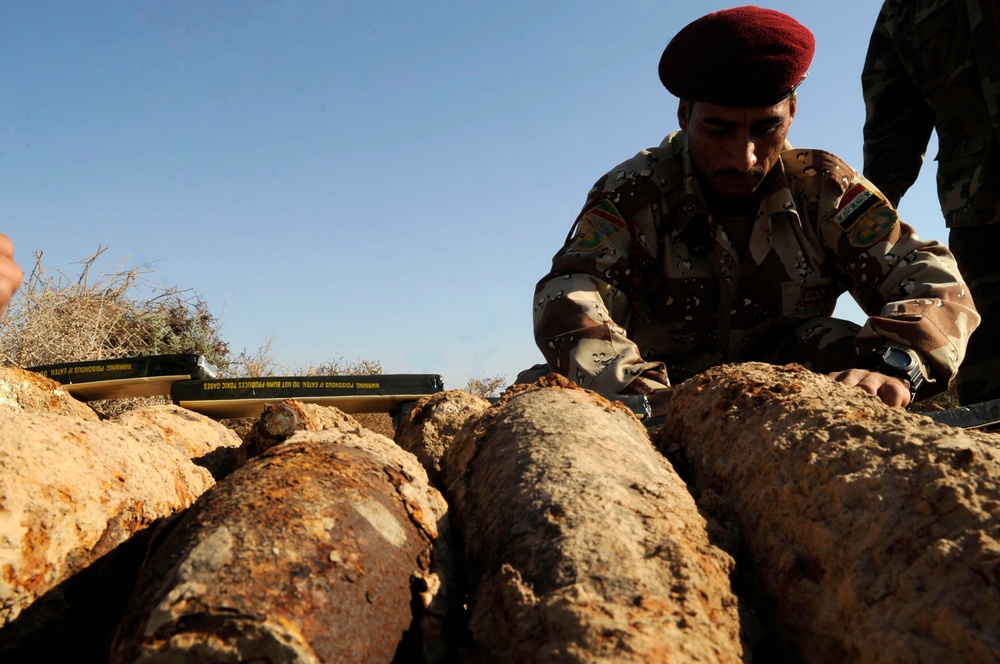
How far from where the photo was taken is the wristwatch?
2.74m

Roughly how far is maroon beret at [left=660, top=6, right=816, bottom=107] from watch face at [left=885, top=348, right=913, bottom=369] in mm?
1124

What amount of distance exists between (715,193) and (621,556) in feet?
9.04

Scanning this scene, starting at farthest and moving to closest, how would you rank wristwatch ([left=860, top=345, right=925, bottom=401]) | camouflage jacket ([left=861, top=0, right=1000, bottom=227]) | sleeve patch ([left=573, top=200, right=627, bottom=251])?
1. camouflage jacket ([left=861, top=0, right=1000, bottom=227])
2. sleeve patch ([left=573, top=200, right=627, bottom=251])
3. wristwatch ([left=860, top=345, right=925, bottom=401])

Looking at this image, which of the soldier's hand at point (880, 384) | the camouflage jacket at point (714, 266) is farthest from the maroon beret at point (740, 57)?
the soldier's hand at point (880, 384)

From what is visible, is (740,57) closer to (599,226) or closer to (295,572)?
(599,226)

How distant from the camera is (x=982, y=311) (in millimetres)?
4664

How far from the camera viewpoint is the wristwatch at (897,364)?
274 cm

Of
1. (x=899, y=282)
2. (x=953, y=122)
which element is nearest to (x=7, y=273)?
(x=899, y=282)

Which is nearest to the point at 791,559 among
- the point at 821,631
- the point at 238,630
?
the point at 821,631

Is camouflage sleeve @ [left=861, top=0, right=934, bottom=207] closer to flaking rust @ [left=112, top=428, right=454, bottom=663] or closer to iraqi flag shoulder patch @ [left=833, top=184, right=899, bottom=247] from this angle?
iraqi flag shoulder patch @ [left=833, top=184, right=899, bottom=247]

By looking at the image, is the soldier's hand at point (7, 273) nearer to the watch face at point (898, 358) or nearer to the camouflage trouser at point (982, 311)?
the watch face at point (898, 358)

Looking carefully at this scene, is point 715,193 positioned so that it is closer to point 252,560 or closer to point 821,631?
point 821,631

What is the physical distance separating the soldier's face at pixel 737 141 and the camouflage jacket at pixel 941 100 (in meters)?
1.75

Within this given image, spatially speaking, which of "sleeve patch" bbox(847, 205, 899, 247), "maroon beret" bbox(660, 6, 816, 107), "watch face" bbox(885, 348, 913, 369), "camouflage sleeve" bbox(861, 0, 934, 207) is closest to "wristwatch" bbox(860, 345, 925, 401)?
"watch face" bbox(885, 348, 913, 369)
